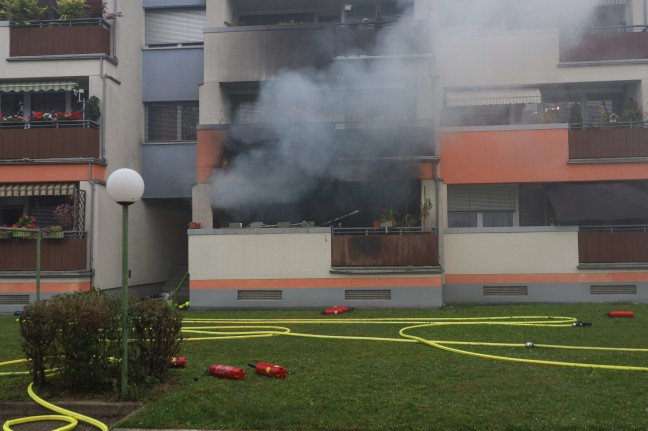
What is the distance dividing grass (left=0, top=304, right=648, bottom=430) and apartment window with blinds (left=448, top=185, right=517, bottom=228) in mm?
8173

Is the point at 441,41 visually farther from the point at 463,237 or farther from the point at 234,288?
the point at 234,288

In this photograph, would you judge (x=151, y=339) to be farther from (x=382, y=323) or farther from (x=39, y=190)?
(x=39, y=190)

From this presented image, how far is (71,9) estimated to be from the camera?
18.6 meters

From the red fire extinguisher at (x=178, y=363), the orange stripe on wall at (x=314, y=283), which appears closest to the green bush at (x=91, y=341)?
the red fire extinguisher at (x=178, y=363)

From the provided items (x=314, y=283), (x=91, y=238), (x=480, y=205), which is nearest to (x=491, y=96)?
(x=480, y=205)

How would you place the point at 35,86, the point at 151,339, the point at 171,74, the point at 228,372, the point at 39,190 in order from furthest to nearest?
1. the point at 171,74
2. the point at 35,86
3. the point at 39,190
4. the point at 228,372
5. the point at 151,339

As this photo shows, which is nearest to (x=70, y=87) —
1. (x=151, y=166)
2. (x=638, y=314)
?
(x=151, y=166)

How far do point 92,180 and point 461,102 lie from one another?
36.3 ft

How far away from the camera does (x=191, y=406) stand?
6.51 m

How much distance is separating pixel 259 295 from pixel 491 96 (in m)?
8.88

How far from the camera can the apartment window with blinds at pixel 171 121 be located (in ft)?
66.7

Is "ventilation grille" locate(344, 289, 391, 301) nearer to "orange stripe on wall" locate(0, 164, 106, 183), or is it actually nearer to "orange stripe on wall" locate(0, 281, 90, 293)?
"orange stripe on wall" locate(0, 281, 90, 293)

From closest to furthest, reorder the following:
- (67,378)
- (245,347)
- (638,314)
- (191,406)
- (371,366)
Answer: (191,406) < (67,378) < (371,366) < (245,347) < (638,314)

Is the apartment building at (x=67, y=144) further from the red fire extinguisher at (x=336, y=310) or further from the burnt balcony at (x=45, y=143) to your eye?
the red fire extinguisher at (x=336, y=310)
